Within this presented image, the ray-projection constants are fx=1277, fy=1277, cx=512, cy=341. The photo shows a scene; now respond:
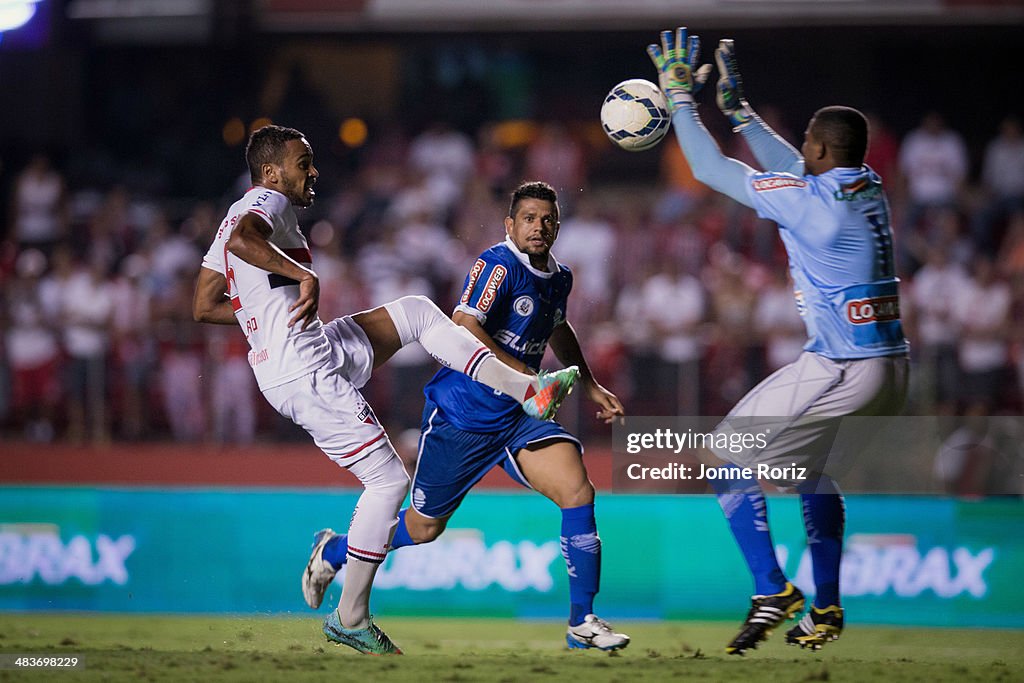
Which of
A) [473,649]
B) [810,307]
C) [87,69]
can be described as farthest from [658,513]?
[87,69]

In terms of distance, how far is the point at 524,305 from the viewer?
622cm

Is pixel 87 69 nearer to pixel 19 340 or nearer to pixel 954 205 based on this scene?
pixel 19 340

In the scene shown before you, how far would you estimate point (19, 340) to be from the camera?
11.2 metres

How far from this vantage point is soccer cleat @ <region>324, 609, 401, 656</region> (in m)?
6.23

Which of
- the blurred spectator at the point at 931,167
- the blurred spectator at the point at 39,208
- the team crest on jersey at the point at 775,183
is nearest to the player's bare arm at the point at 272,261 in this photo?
the team crest on jersey at the point at 775,183

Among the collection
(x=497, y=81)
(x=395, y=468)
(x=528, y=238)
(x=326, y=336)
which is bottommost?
(x=395, y=468)

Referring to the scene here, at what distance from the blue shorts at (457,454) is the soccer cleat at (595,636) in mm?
736

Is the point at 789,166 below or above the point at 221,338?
above

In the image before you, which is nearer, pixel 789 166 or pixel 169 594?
pixel 789 166

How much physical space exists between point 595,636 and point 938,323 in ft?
18.3

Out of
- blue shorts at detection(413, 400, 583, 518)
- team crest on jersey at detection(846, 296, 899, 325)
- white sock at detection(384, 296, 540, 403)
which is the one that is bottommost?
blue shorts at detection(413, 400, 583, 518)

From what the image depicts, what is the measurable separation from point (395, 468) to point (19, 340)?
629 cm

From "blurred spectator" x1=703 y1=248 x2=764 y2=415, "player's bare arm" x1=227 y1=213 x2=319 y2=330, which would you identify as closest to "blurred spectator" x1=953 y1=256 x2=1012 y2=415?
"blurred spectator" x1=703 y1=248 x2=764 y2=415

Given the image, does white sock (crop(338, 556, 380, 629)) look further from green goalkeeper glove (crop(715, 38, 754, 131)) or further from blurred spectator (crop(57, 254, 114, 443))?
blurred spectator (crop(57, 254, 114, 443))
